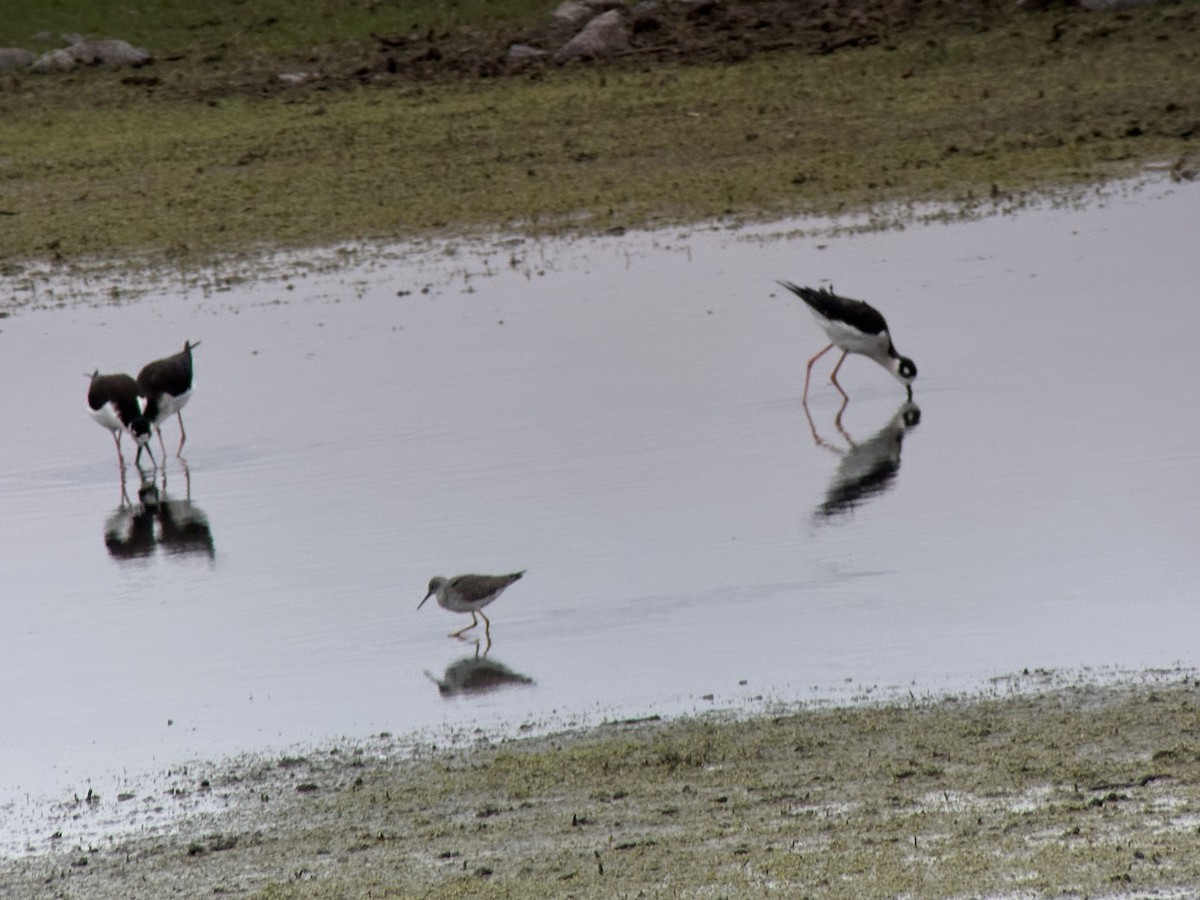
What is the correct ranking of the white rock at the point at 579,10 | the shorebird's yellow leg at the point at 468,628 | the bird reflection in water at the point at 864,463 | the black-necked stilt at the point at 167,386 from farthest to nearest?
the white rock at the point at 579,10 < the black-necked stilt at the point at 167,386 < the bird reflection in water at the point at 864,463 < the shorebird's yellow leg at the point at 468,628

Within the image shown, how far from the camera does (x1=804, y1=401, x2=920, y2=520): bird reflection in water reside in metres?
10.9

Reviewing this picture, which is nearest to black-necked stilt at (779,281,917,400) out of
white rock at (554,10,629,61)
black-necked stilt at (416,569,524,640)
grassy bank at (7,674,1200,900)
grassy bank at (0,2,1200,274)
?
black-necked stilt at (416,569,524,640)

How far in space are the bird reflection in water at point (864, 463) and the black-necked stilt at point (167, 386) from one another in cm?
408

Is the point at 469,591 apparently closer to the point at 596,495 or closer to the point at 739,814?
the point at 596,495

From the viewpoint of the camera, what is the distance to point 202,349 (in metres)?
16.4

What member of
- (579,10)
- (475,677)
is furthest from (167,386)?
(579,10)

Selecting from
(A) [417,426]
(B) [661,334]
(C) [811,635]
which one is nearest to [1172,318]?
(B) [661,334]

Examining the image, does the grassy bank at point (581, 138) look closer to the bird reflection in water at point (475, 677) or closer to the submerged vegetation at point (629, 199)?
the submerged vegetation at point (629, 199)

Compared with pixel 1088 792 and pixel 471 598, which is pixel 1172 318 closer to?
pixel 471 598

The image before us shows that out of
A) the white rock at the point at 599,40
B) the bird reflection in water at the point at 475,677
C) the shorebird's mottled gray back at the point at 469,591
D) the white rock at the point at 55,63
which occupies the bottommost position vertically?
the bird reflection in water at the point at 475,677

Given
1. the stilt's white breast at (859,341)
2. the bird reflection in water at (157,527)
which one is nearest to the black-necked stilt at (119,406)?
the bird reflection in water at (157,527)

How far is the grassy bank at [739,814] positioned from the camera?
5.65 metres

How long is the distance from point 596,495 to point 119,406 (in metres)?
3.83

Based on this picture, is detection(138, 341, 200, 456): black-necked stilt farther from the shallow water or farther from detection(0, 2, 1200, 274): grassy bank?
detection(0, 2, 1200, 274): grassy bank
